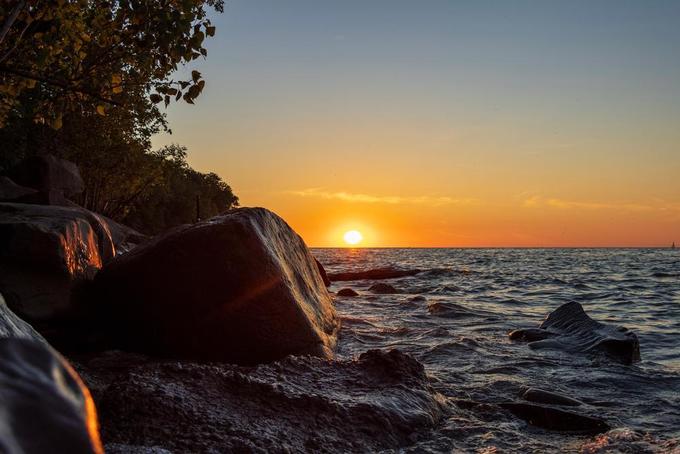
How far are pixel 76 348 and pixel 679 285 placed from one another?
72.9 ft

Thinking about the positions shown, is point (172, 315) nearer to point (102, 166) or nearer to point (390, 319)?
point (390, 319)

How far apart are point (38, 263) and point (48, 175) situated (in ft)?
54.3

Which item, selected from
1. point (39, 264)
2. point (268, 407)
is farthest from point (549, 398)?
point (39, 264)

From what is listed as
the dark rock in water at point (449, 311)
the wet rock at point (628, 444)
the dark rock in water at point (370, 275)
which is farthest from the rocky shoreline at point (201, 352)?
the dark rock in water at point (370, 275)

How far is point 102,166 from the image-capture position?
1068 inches

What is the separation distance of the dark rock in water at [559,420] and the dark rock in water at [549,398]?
1.47 ft

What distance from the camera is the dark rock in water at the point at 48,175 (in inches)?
794

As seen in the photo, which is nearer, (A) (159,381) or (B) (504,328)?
(A) (159,381)

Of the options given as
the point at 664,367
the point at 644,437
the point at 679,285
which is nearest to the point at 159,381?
the point at 644,437

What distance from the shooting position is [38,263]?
5.81 metres

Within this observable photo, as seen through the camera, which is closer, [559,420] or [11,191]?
[559,420]

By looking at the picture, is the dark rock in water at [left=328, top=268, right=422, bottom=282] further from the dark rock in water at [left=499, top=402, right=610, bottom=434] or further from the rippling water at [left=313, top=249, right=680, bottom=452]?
the dark rock in water at [left=499, top=402, right=610, bottom=434]

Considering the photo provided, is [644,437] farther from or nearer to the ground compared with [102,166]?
nearer to the ground

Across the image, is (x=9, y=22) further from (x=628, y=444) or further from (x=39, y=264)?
(x=628, y=444)
